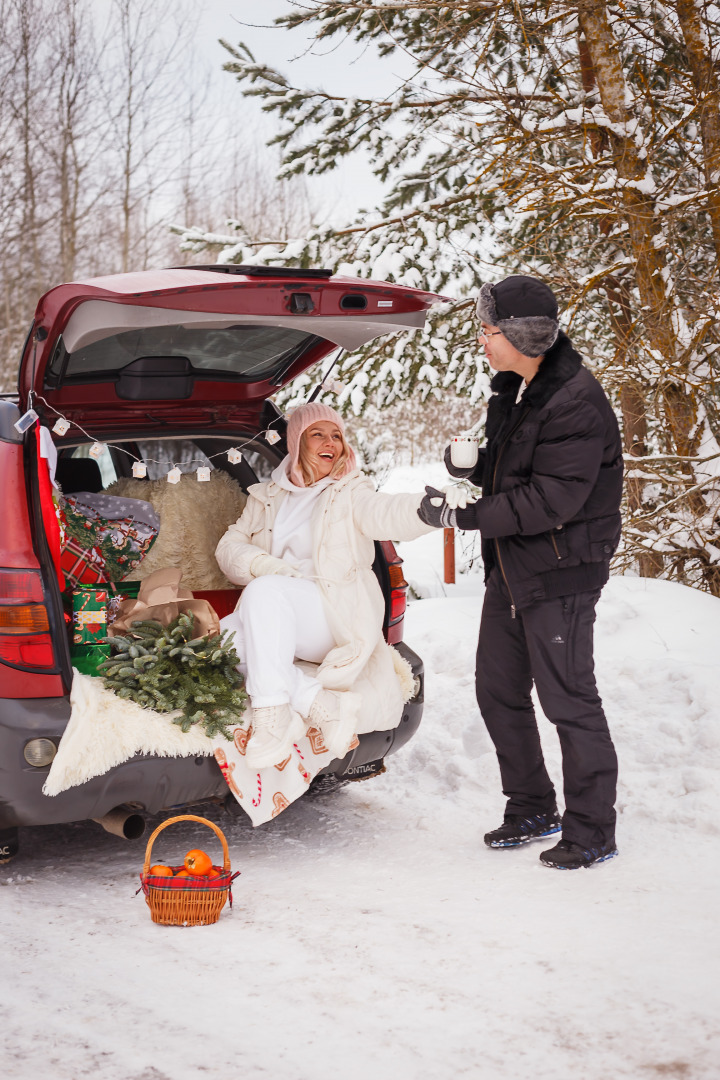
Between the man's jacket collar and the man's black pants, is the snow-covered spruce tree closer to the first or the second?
the man's jacket collar

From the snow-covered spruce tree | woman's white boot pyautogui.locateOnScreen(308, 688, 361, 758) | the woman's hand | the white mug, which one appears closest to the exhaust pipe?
woman's white boot pyautogui.locateOnScreen(308, 688, 361, 758)

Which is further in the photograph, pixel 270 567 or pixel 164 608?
pixel 270 567

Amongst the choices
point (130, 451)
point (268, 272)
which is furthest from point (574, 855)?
point (130, 451)

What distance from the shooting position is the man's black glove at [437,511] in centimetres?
374

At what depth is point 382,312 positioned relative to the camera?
396cm

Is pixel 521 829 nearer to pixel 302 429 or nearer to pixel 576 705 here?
pixel 576 705

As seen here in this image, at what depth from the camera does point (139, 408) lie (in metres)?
4.55

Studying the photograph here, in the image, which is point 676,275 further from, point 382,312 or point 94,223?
point 94,223

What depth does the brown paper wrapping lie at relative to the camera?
401cm

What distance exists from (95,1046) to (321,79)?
25.9 feet

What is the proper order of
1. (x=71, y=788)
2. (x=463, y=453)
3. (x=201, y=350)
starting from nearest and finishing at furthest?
1. (x=71, y=788)
2. (x=463, y=453)
3. (x=201, y=350)

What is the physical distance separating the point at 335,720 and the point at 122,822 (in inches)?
33.7

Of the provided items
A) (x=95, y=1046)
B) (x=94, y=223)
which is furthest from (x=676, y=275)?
(x=94, y=223)

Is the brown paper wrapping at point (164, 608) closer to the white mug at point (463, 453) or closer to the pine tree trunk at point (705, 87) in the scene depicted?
the white mug at point (463, 453)
